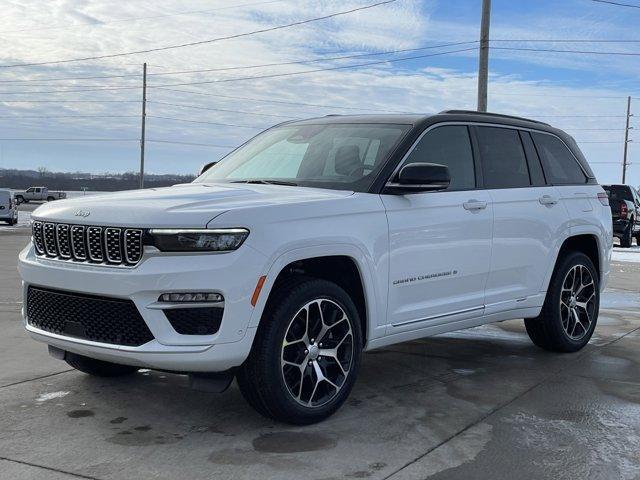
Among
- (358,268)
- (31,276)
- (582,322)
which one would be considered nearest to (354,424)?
(358,268)

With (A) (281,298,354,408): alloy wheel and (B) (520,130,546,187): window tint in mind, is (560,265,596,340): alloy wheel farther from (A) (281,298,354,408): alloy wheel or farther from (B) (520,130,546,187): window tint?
(A) (281,298,354,408): alloy wheel

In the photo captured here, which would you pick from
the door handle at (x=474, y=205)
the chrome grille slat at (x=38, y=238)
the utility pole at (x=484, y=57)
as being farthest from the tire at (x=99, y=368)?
the utility pole at (x=484, y=57)

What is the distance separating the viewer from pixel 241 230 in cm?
412

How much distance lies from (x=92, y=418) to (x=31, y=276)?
36.0 inches

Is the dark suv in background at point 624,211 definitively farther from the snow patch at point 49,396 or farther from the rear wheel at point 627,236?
the snow patch at point 49,396

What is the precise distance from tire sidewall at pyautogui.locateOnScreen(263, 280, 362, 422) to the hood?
0.53 metres

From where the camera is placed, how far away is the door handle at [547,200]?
637 centimetres

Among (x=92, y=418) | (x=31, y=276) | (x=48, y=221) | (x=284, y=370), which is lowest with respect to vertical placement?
(x=92, y=418)

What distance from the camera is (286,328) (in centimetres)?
433

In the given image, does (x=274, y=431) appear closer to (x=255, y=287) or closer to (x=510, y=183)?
(x=255, y=287)

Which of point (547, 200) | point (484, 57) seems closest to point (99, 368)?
point (547, 200)

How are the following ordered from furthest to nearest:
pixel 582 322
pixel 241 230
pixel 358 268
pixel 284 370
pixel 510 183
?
pixel 582 322 → pixel 510 183 → pixel 358 268 → pixel 284 370 → pixel 241 230

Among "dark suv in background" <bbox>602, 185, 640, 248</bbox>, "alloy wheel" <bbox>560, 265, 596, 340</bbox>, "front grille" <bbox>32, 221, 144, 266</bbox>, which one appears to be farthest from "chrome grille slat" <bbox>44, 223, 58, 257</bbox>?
"dark suv in background" <bbox>602, 185, 640, 248</bbox>

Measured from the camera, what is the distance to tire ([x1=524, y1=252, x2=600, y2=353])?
6594 millimetres
